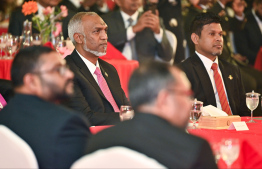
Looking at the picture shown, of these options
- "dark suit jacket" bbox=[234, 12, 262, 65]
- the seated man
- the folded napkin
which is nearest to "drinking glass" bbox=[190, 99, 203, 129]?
the folded napkin

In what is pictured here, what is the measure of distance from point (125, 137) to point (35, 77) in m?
0.56

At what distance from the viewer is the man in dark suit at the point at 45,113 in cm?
189

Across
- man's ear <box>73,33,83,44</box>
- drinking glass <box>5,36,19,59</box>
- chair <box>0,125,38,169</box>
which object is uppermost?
man's ear <box>73,33,83,44</box>

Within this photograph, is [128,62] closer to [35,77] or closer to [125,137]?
Result: [35,77]

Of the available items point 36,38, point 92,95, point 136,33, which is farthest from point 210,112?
point 136,33

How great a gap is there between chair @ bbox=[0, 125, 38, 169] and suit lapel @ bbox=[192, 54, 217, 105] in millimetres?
2308

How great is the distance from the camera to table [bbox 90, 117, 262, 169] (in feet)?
6.04

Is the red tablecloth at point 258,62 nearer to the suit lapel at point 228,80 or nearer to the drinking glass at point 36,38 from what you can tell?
the suit lapel at point 228,80

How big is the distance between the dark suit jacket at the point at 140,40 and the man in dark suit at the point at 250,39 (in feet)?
5.40

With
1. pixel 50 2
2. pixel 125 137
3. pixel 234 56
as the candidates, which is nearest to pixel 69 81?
pixel 125 137

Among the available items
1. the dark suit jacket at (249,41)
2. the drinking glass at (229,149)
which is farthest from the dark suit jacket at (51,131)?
the dark suit jacket at (249,41)

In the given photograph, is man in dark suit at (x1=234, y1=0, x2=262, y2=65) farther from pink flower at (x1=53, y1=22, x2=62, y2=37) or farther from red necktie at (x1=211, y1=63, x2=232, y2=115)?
red necktie at (x1=211, y1=63, x2=232, y2=115)

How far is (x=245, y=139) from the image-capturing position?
2.37 metres

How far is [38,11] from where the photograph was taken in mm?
5383
